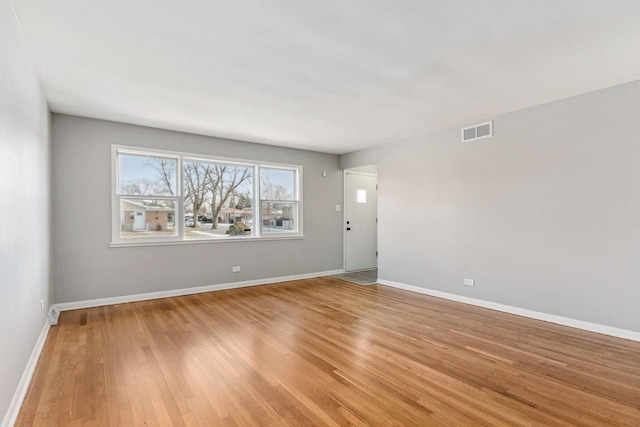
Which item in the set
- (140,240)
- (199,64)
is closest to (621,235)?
(199,64)

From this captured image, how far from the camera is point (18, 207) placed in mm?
2188

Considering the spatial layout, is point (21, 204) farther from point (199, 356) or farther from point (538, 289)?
point (538, 289)

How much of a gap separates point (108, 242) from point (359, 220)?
4.69 m

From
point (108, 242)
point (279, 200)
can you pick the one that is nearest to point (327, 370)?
point (108, 242)

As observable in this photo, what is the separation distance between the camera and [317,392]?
87.4 inches

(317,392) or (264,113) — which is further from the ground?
(264,113)

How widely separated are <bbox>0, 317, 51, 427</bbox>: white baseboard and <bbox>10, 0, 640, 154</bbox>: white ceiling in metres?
2.48

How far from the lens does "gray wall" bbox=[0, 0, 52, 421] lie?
1.81 m

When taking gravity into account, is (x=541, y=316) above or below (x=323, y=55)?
below

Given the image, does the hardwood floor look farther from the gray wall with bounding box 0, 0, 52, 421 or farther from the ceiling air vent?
the ceiling air vent

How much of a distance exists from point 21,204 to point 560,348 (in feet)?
15.2

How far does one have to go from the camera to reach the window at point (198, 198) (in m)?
4.64

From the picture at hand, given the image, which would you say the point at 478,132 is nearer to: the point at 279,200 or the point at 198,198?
the point at 279,200

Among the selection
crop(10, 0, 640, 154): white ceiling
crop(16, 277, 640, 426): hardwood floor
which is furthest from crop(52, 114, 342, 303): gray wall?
crop(16, 277, 640, 426): hardwood floor
